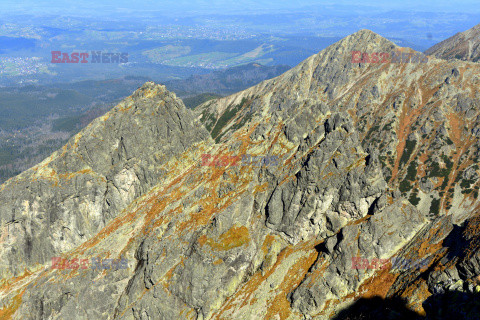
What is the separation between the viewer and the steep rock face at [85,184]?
398ft

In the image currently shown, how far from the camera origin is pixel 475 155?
189000 millimetres

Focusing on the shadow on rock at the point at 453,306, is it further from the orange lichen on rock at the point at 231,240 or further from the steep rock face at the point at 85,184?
the steep rock face at the point at 85,184

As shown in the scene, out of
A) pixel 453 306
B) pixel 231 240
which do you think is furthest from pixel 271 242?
pixel 453 306

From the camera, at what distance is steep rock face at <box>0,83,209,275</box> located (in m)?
121

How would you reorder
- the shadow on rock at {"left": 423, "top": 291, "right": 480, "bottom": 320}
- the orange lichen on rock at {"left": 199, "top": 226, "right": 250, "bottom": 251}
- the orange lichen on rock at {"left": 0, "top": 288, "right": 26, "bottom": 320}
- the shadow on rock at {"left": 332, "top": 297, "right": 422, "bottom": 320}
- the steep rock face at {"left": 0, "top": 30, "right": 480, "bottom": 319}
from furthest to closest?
the orange lichen on rock at {"left": 0, "top": 288, "right": 26, "bottom": 320}
the orange lichen on rock at {"left": 199, "top": 226, "right": 250, "bottom": 251}
the steep rock face at {"left": 0, "top": 30, "right": 480, "bottom": 319}
the shadow on rock at {"left": 332, "top": 297, "right": 422, "bottom": 320}
the shadow on rock at {"left": 423, "top": 291, "right": 480, "bottom": 320}

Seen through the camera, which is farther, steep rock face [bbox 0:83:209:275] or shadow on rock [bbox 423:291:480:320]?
steep rock face [bbox 0:83:209:275]

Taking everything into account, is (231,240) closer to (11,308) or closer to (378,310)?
(378,310)

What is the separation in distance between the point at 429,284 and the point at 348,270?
17.8 m

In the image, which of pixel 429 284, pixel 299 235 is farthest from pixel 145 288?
pixel 429 284

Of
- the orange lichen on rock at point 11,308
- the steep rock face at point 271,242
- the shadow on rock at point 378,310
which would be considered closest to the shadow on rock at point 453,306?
the shadow on rock at point 378,310

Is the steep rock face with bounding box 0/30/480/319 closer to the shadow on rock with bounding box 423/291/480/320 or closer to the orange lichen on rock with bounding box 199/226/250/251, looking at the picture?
the orange lichen on rock with bounding box 199/226/250/251

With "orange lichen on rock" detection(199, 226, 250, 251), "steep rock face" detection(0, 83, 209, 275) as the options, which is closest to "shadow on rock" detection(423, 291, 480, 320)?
"orange lichen on rock" detection(199, 226, 250, 251)

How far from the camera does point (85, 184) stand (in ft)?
410

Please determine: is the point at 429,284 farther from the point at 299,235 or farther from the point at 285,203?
the point at 285,203
